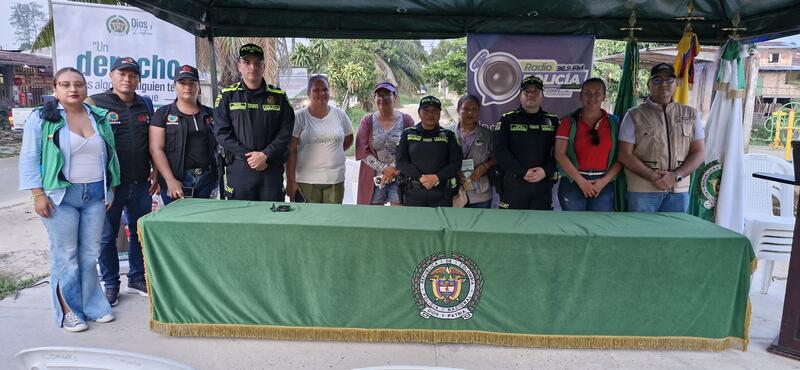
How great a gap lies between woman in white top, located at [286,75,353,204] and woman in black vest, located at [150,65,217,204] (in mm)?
631

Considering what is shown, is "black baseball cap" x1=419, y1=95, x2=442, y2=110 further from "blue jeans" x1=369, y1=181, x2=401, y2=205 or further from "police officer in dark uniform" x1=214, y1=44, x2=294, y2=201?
"police officer in dark uniform" x1=214, y1=44, x2=294, y2=201

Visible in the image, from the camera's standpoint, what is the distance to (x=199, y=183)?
3.28m

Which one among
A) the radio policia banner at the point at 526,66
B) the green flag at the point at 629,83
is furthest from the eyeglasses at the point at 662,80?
the radio policia banner at the point at 526,66

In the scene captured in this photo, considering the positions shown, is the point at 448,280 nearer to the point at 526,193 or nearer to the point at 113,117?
the point at 526,193

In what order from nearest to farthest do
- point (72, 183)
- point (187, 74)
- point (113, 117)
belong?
point (72, 183), point (113, 117), point (187, 74)

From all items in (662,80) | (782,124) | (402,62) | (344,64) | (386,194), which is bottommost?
(386,194)

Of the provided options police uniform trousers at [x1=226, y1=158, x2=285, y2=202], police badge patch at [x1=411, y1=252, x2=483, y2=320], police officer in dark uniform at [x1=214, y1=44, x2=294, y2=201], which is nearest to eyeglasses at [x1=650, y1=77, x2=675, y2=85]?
police badge patch at [x1=411, y1=252, x2=483, y2=320]

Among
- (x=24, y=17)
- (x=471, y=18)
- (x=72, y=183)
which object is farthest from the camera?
(x=24, y=17)

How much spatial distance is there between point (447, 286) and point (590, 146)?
1.51 meters

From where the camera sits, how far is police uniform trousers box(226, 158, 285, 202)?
10.6 ft

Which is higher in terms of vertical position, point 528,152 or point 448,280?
point 528,152

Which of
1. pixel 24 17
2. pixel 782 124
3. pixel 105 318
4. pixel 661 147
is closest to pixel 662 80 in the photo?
pixel 661 147

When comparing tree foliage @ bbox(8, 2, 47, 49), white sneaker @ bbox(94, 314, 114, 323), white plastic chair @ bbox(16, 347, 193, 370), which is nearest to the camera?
white plastic chair @ bbox(16, 347, 193, 370)

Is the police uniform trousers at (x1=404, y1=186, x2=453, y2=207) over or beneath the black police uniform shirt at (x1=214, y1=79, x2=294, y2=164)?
beneath
